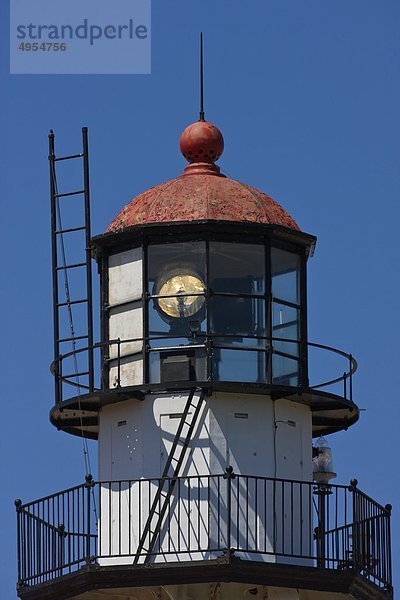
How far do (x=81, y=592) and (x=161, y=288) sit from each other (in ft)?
15.9

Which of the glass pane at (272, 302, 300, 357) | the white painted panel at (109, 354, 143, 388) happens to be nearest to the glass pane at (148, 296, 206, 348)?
the white painted panel at (109, 354, 143, 388)

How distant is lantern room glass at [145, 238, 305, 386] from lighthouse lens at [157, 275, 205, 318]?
0.01 m

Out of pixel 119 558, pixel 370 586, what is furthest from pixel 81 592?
pixel 370 586

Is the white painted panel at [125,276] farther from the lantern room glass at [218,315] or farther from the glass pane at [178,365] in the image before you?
the glass pane at [178,365]

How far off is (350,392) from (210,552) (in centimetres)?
374

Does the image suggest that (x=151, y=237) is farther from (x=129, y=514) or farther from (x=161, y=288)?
(x=129, y=514)

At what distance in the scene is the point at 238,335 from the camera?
167ft

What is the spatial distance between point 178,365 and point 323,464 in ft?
10.1

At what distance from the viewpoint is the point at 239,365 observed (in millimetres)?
50844

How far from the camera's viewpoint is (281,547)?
165ft

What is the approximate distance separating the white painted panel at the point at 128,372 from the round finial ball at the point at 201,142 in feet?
12.3

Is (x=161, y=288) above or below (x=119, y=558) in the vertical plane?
above

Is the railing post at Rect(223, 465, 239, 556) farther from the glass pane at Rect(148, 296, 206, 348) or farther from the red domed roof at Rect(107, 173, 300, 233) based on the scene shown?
the red domed roof at Rect(107, 173, 300, 233)

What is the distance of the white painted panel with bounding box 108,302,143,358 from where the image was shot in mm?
51156
